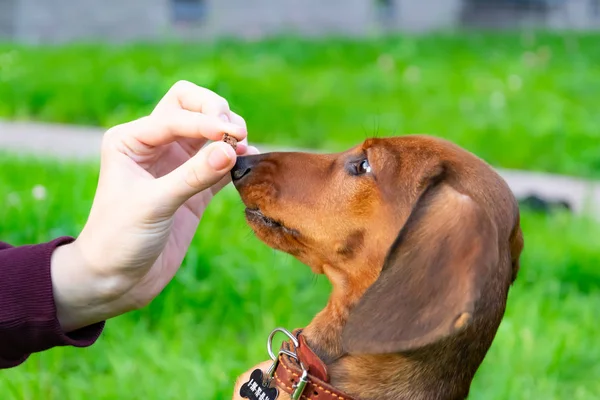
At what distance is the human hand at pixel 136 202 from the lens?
2.00 meters

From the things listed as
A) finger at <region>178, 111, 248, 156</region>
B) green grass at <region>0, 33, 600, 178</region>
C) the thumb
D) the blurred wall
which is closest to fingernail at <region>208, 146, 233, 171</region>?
the thumb

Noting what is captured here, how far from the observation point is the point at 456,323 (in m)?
1.78

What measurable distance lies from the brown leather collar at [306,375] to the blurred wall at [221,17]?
8.11 meters

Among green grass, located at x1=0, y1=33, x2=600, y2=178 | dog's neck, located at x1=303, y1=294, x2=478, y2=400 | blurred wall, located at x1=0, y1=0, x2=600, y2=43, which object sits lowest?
blurred wall, located at x1=0, y1=0, x2=600, y2=43

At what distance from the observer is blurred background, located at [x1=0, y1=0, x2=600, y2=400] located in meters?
3.14

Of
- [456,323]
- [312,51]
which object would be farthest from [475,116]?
[456,323]

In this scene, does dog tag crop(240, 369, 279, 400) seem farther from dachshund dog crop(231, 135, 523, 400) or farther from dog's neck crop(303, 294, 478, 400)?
dog's neck crop(303, 294, 478, 400)

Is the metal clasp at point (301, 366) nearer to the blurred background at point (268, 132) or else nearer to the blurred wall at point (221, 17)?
the blurred background at point (268, 132)

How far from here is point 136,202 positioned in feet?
6.63

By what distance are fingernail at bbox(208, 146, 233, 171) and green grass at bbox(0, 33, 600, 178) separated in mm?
3055

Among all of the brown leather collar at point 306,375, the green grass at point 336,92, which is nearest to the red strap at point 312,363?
the brown leather collar at point 306,375

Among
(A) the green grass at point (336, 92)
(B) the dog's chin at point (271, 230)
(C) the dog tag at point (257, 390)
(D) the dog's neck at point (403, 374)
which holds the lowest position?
(A) the green grass at point (336, 92)

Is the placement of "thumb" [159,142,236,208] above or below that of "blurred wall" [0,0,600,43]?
above

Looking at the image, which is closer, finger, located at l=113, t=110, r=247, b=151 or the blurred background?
finger, located at l=113, t=110, r=247, b=151
